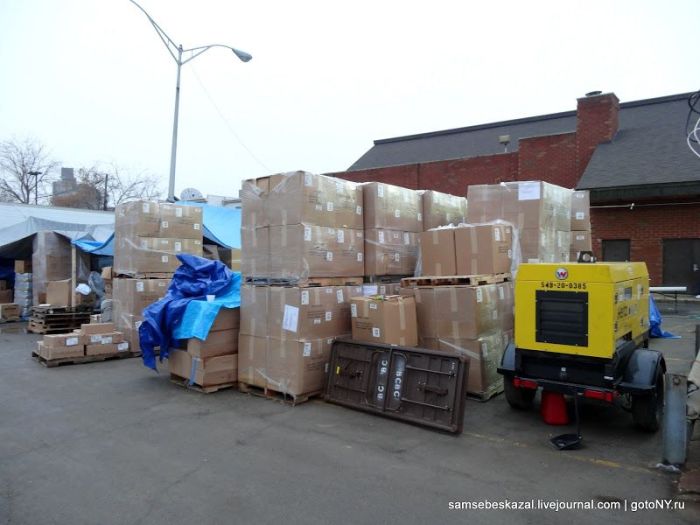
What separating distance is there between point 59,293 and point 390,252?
9.12 m

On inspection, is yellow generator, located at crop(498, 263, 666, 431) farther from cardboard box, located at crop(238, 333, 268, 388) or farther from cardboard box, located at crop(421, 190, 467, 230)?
cardboard box, located at crop(421, 190, 467, 230)

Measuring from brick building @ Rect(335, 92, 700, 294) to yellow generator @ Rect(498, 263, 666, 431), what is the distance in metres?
11.7

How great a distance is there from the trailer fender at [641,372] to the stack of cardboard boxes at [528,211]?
96.1 inches

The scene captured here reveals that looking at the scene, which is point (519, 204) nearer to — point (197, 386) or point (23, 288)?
point (197, 386)

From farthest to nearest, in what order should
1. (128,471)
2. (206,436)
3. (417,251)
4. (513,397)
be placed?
(417,251), (513,397), (206,436), (128,471)

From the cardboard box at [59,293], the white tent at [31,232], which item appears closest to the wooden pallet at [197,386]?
the cardboard box at [59,293]

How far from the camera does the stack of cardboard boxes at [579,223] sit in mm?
9523

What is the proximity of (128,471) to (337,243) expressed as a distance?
3637mm

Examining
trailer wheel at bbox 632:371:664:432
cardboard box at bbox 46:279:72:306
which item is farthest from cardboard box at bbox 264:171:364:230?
cardboard box at bbox 46:279:72:306

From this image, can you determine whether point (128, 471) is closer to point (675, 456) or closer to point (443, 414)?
point (443, 414)

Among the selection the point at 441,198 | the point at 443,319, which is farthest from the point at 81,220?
the point at 443,319

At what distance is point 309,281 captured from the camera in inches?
248

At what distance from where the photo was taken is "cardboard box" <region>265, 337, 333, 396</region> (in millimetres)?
6121

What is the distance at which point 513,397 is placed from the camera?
18.6 feet
